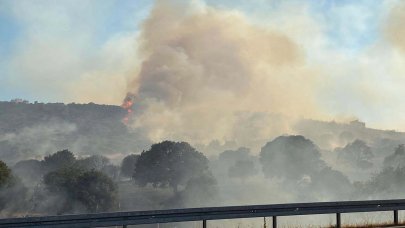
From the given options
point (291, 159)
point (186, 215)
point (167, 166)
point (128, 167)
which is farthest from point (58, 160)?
point (186, 215)

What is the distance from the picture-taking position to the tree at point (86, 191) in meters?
92.6

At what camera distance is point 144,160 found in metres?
132

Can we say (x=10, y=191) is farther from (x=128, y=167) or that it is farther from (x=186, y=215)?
(x=186, y=215)

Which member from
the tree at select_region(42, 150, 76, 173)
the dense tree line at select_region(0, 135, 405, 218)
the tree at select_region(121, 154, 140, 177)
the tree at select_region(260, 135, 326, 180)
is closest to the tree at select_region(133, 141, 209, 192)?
the dense tree line at select_region(0, 135, 405, 218)

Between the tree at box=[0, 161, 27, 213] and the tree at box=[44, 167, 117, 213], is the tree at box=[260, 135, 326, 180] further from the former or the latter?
the tree at box=[0, 161, 27, 213]

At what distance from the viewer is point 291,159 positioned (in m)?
159

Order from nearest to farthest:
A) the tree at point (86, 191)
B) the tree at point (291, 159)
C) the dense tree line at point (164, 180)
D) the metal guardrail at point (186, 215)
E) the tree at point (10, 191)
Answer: the metal guardrail at point (186, 215) < the tree at point (10, 191) < the tree at point (86, 191) < the dense tree line at point (164, 180) < the tree at point (291, 159)

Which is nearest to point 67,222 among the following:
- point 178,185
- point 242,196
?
point 178,185

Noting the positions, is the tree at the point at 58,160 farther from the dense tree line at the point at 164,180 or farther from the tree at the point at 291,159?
the tree at the point at 291,159

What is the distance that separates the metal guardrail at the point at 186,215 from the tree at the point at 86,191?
79853mm

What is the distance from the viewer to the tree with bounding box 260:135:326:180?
15700cm

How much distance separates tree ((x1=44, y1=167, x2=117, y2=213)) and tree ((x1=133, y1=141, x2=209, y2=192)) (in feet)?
106

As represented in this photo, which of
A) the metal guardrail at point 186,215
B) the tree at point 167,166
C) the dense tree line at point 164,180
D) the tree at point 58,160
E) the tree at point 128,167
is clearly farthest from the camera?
the tree at point 128,167

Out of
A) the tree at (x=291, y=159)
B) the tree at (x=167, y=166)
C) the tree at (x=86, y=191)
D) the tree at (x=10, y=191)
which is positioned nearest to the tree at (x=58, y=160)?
the tree at (x=167, y=166)
